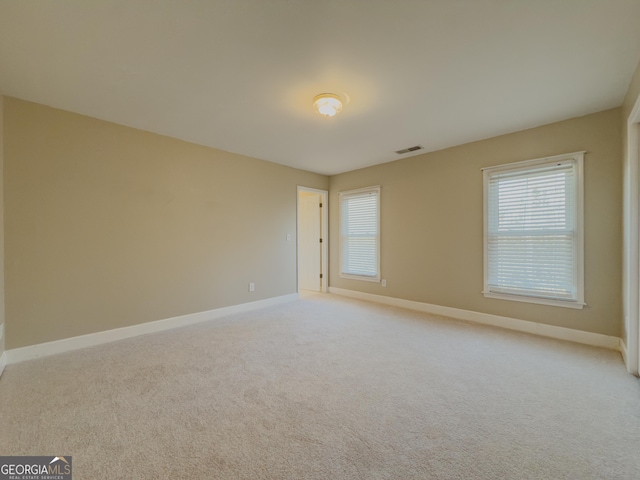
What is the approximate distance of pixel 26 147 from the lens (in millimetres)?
2650

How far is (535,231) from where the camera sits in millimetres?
3301

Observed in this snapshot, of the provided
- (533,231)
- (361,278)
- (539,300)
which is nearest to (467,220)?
(533,231)

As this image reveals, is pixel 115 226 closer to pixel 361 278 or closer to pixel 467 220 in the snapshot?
pixel 361 278

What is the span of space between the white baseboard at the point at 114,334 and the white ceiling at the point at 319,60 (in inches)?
97.8

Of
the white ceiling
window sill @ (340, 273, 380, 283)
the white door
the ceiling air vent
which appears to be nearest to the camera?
the white ceiling

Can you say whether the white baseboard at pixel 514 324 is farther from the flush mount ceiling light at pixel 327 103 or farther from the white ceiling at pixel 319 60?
the flush mount ceiling light at pixel 327 103

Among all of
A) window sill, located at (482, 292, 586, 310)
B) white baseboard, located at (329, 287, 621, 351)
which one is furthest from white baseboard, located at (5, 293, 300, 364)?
window sill, located at (482, 292, 586, 310)

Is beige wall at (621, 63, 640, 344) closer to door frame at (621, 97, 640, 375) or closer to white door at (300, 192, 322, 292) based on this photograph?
door frame at (621, 97, 640, 375)

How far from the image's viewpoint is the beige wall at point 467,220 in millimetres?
2885

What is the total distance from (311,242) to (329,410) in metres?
4.50

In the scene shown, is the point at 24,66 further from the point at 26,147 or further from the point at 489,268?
the point at 489,268

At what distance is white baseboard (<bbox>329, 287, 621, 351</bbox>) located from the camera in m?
2.93

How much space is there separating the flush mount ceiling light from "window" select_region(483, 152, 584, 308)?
8.03ft

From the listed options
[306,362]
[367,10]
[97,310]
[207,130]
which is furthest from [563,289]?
[97,310]
